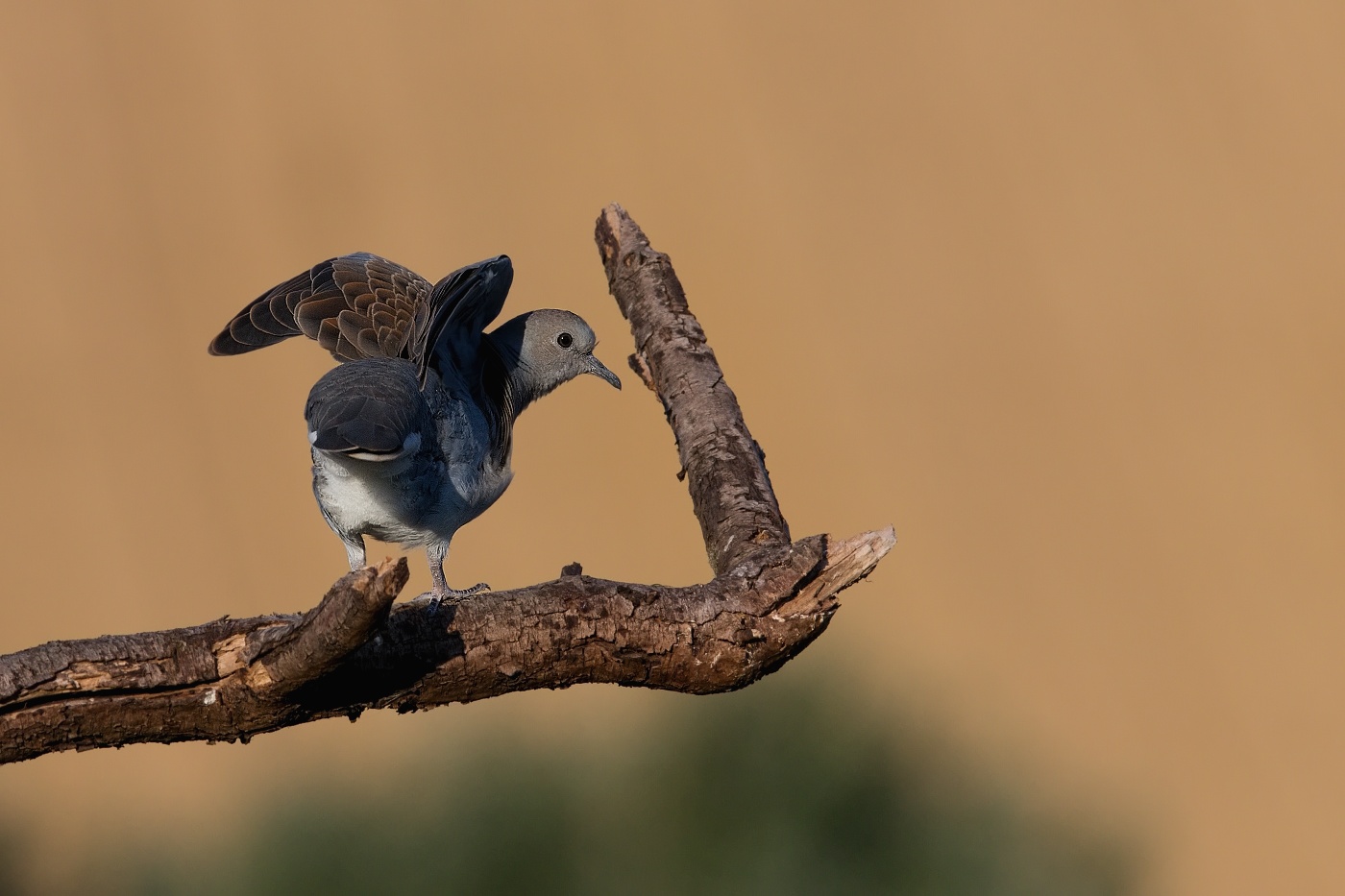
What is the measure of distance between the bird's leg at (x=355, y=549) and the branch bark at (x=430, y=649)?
2.09 ft

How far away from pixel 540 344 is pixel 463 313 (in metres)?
0.76

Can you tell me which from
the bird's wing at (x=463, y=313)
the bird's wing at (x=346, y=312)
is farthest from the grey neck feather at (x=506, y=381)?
the bird's wing at (x=346, y=312)

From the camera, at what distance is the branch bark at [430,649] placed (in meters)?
3.36

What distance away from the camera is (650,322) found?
624 cm

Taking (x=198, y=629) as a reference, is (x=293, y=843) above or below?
below

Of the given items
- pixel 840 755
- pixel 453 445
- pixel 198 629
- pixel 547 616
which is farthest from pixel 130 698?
pixel 840 755

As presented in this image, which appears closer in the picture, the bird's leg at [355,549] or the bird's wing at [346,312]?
the bird's leg at [355,549]

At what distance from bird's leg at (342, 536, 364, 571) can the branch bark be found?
2.09 ft

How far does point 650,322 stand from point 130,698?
332 centimetres

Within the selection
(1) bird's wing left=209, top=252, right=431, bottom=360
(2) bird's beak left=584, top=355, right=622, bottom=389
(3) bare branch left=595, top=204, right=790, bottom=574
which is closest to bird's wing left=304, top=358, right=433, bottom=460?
(1) bird's wing left=209, top=252, right=431, bottom=360

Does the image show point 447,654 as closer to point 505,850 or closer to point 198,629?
point 198,629

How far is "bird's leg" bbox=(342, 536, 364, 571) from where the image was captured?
476 cm

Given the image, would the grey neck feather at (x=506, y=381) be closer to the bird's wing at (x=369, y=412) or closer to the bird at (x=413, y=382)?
the bird at (x=413, y=382)

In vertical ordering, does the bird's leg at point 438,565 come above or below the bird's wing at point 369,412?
below
